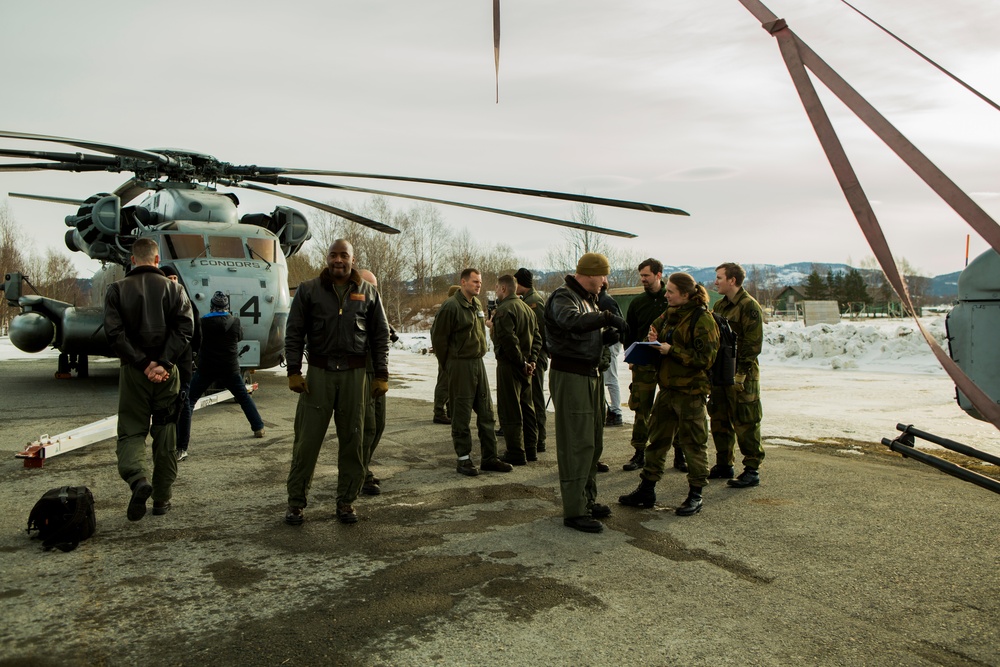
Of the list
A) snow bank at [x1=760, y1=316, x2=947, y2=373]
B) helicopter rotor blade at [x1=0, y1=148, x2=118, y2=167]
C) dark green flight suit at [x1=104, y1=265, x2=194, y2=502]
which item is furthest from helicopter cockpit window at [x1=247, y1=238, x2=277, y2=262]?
snow bank at [x1=760, y1=316, x2=947, y2=373]

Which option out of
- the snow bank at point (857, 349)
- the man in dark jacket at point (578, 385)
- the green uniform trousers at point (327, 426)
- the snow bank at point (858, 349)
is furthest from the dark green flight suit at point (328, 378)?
the snow bank at point (858, 349)

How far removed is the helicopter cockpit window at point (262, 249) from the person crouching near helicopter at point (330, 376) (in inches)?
268

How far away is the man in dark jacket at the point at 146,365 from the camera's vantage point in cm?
503

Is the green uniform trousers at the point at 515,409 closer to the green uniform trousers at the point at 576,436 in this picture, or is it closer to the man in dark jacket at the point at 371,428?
the man in dark jacket at the point at 371,428

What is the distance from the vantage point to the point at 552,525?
199 inches

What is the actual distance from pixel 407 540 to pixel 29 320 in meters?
11.7

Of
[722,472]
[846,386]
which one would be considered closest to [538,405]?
[722,472]

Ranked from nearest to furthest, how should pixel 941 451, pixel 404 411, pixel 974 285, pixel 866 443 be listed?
pixel 974 285
pixel 941 451
pixel 866 443
pixel 404 411

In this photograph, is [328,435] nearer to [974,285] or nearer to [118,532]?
[118,532]

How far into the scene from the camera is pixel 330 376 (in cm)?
516

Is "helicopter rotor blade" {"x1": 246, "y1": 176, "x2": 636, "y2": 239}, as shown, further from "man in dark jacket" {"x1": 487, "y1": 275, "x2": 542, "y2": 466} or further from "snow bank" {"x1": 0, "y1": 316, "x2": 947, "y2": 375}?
"snow bank" {"x1": 0, "y1": 316, "x2": 947, "y2": 375}

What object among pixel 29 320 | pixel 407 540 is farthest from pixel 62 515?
pixel 29 320

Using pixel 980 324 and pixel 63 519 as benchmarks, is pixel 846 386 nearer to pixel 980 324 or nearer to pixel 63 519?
pixel 980 324

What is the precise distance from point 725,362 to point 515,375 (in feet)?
6.72
